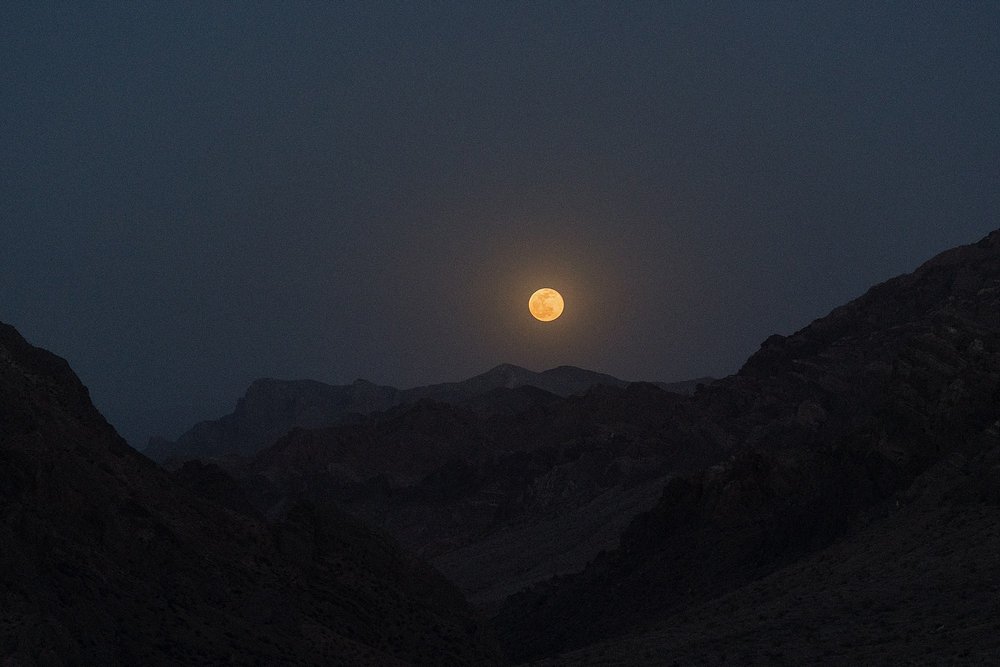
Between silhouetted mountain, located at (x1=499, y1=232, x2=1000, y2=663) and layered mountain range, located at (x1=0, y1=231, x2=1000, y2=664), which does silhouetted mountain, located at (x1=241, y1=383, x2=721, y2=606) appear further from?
silhouetted mountain, located at (x1=499, y1=232, x2=1000, y2=663)

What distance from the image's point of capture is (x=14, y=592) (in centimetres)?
1920

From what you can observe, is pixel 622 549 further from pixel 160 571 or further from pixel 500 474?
pixel 500 474

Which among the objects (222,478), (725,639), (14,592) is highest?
(222,478)

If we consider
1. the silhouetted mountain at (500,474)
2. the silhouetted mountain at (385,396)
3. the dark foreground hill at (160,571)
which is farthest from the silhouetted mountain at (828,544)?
the silhouetted mountain at (385,396)

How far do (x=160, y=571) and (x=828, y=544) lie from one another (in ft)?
75.6

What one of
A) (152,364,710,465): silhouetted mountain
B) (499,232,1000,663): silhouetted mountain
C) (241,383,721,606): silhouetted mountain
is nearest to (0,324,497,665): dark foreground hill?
(499,232,1000,663): silhouetted mountain

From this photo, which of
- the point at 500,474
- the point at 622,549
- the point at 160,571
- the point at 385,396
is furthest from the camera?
the point at 385,396

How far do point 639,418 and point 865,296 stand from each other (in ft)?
90.4

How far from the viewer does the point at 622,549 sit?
2005 inches

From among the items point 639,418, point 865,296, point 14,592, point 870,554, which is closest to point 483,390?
point 639,418

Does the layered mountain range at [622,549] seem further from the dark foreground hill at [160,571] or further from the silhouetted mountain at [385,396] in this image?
the silhouetted mountain at [385,396]

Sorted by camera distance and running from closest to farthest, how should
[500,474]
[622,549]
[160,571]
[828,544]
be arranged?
[160,571], [828,544], [622,549], [500,474]

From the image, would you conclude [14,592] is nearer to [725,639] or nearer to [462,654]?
[462,654]

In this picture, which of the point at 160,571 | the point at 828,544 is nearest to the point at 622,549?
the point at 828,544
